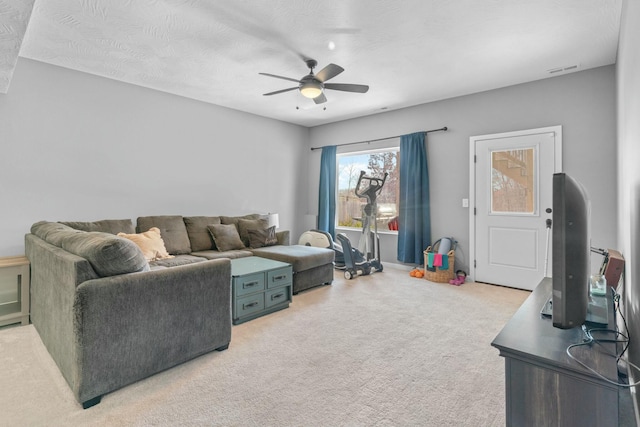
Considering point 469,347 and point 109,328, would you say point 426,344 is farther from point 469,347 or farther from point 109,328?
point 109,328

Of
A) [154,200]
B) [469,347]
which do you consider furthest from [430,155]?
[154,200]

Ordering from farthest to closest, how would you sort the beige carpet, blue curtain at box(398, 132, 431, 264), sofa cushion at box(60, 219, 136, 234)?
blue curtain at box(398, 132, 431, 264) → sofa cushion at box(60, 219, 136, 234) → the beige carpet

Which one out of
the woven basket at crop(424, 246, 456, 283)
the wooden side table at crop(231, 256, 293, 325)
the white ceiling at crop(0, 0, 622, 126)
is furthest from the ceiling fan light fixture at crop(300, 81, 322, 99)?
the woven basket at crop(424, 246, 456, 283)

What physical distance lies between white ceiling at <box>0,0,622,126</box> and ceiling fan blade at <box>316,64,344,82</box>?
27 centimetres

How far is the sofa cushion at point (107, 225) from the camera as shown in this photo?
11.7 ft

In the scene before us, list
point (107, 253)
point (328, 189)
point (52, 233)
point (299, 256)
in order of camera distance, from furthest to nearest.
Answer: point (328, 189) < point (299, 256) < point (52, 233) < point (107, 253)

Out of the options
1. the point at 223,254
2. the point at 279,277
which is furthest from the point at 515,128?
the point at 223,254

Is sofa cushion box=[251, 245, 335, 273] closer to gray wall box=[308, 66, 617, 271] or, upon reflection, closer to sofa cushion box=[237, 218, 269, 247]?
sofa cushion box=[237, 218, 269, 247]

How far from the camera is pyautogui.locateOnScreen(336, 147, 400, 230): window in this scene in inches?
221

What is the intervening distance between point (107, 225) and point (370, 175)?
410 centimetres

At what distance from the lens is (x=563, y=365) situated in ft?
3.39

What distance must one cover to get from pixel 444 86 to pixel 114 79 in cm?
422

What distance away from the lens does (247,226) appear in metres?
4.91

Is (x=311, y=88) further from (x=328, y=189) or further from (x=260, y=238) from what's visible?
(x=328, y=189)
